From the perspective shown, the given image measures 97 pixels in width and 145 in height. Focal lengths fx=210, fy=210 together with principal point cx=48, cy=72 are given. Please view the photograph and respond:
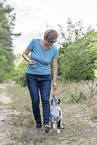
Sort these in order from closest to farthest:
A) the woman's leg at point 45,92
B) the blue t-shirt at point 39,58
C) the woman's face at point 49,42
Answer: the woman's face at point 49,42 → the blue t-shirt at point 39,58 → the woman's leg at point 45,92

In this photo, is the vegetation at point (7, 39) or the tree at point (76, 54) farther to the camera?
the vegetation at point (7, 39)

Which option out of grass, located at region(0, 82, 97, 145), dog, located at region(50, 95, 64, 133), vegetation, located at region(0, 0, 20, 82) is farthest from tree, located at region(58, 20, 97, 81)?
vegetation, located at region(0, 0, 20, 82)

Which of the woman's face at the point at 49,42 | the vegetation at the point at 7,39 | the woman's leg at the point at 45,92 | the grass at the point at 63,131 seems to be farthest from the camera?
the vegetation at the point at 7,39

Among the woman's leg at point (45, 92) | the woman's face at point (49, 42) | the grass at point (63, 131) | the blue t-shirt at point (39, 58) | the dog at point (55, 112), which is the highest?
the woman's face at point (49, 42)

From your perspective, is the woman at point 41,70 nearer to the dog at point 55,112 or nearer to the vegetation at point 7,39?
the dog at point 55,112

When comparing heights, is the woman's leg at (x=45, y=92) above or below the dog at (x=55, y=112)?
above

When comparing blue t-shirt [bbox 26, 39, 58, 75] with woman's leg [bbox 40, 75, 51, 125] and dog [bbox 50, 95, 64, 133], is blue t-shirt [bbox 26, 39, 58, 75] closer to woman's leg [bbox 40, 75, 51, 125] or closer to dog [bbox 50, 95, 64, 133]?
woman's leg [bbox 40, 75, 51, 125]

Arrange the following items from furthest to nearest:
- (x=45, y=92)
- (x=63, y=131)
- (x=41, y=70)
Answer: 1. (x=63, y=131)
2. (x=45, y=92)
3. (x=41, y=70)

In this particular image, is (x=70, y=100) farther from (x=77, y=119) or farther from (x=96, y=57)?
(x=96, y=57)

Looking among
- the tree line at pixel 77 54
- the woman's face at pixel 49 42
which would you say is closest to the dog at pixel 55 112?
the woman's face at pixel 49 42

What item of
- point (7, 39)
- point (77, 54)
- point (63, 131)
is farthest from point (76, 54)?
point (7, 39)

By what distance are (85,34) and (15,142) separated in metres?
10.3

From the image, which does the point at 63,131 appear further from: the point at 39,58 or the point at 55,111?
the point at 39,58

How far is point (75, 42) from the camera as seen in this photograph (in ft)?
40.5
